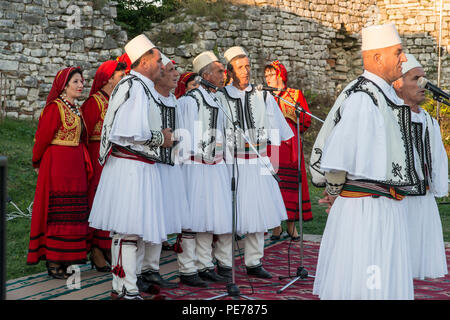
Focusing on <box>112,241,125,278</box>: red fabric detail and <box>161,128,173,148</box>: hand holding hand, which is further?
<box>161,128,173,148</box>: hand holding hand

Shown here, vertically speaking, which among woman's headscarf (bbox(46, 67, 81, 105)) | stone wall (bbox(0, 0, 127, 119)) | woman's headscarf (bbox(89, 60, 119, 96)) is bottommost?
woman's headscarf (bbox(46, 67, 81, 105))

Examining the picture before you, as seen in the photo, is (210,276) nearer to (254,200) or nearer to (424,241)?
(254,200)

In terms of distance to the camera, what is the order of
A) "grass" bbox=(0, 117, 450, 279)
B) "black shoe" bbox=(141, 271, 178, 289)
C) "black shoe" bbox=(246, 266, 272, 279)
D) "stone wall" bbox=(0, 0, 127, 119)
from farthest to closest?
"stone wall" bbox=(0, 0, 127, 119), "grass" bbox=(0, 117, 450, 279), "black shoe" bbox=(246, 266, 272, 279), "black shoe" bbox=(141, 271, 178, 289)

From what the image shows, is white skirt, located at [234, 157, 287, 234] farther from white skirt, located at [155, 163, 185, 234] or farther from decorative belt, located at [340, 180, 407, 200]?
decorative belt, located at [340, 180, 407, 200]

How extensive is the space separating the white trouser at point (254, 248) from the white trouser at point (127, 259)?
1365mm

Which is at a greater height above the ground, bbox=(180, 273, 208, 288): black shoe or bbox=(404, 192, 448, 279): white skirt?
bbox=(404, 192, 448, 279): white skirt

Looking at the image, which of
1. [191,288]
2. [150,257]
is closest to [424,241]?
[191,288]

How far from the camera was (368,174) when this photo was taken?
9.72ft

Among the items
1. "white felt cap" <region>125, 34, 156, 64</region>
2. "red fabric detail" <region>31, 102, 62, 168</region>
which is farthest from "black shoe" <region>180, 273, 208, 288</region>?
"white felt cap" <region>125, 34, 156, 64</region>

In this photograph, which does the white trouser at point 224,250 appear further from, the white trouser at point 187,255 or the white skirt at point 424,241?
the white skirt at point 424,241

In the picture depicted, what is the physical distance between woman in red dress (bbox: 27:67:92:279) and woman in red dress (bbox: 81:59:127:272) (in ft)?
0.80

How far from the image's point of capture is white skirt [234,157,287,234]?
5.00 metres

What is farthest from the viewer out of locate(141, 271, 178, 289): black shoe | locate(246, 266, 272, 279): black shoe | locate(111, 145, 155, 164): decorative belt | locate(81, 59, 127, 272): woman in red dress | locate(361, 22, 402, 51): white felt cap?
locate(81, 59, 127, 272): woman in red dress

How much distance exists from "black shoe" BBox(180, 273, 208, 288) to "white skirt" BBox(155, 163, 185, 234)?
572mm
